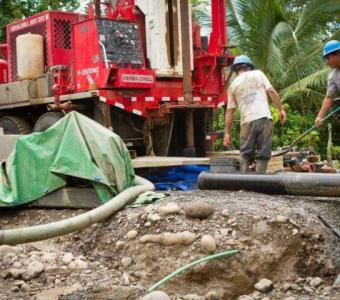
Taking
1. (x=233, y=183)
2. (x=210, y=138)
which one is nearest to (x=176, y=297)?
(x=233, y=183)

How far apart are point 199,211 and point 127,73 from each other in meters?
3.64

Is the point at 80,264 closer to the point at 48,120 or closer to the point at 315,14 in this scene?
the point at 48,120

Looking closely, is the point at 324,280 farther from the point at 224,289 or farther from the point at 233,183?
the point at 233,183

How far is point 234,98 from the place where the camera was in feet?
24.1

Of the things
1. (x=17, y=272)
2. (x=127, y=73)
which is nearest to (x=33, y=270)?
(x=17, y=272)

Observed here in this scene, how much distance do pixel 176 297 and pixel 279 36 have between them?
12117 mm

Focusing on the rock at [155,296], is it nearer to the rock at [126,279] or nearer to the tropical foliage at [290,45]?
the rock at [126,279]

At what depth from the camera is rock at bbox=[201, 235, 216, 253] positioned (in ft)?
15.2

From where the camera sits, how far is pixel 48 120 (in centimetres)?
905

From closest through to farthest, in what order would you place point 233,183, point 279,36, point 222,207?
point 222,207, point 233,183, point 279,36

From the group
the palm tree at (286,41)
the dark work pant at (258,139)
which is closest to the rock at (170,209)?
the dark work pant at (258,139)

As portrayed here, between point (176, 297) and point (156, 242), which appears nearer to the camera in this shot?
point (176, 297)

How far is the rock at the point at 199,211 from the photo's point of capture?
5.05 m

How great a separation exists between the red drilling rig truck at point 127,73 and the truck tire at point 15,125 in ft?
0.06
